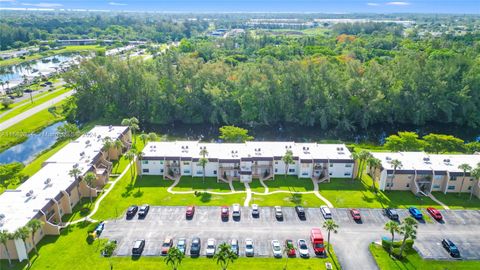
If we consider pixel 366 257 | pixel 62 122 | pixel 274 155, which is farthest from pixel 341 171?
pixel 62 122

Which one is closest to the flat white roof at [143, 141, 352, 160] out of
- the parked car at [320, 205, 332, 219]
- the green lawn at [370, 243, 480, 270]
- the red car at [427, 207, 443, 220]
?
the parked car at [320, 205, 332, 219]

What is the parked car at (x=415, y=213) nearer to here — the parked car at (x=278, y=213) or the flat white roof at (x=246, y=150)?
the flat white roof at (x=246, y=150)

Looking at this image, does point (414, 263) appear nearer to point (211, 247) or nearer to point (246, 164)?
point (211, 247)

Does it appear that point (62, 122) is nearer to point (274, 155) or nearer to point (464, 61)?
point (274, 155)

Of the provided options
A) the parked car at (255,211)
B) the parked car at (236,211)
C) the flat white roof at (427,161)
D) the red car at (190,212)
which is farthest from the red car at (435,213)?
the red car at (190,212)

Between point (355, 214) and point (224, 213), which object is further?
point (224, 213)

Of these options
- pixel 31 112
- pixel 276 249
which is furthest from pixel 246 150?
pixel 31 112

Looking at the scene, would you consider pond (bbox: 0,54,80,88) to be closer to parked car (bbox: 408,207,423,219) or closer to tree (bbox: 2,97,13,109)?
tree (bbox: 2,97,13,109)
